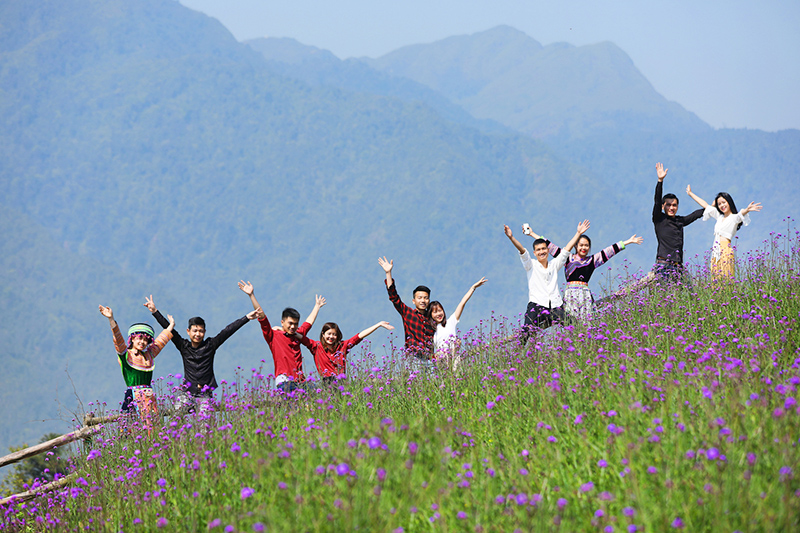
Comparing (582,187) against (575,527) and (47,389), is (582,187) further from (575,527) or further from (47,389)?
(575,527)

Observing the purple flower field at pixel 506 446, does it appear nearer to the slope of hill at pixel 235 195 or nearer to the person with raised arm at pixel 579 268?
the person with raised arm at pixel 579 268

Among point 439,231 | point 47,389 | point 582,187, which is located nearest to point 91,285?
point 47,389

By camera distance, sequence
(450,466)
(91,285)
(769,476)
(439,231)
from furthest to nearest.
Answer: (439,231) → (91,285) → (450,466) → (769,476)

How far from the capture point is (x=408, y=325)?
7.39 m

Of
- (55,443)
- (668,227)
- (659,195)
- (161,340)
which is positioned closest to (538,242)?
(659,195)

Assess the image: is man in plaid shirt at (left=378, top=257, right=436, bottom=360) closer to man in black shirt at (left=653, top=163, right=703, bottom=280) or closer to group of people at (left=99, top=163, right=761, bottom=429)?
group of people at (left=99, top=163, right=761, bottom=429)

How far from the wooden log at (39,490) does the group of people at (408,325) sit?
2.45 feet

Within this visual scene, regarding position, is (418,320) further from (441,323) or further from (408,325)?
(441,323)

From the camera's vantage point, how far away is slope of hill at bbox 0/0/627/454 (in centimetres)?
13562

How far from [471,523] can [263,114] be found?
162 meters

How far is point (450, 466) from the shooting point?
3.76 meters

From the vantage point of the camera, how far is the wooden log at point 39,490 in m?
5.84

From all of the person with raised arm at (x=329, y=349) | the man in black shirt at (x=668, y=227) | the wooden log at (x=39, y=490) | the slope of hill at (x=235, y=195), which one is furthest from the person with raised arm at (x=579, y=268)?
the slope of hill at (x=235, y=195)

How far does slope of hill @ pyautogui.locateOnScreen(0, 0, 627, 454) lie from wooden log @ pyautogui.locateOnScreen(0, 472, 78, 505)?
4789 inches
